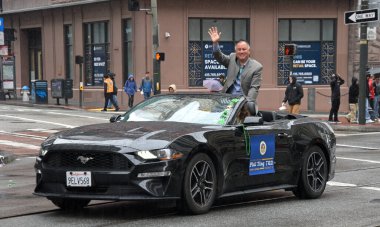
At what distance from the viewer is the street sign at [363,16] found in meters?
22.4

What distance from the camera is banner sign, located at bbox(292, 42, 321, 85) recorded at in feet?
116

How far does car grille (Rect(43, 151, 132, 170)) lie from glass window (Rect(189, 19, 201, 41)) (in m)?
27.1

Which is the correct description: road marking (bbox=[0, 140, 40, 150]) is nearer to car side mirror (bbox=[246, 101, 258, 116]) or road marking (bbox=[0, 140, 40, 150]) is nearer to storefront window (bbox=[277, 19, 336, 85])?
car side mirror (bbox=[246, 101, 258, 116])

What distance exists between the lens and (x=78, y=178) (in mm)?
6938

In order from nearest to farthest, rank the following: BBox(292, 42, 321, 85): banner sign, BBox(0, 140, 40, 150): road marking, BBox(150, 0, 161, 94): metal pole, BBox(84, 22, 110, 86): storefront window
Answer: BBox(0, 140, 40, 150): road marking, BBox(150, 0, 161, 94): metal pole, BBox(292, 42, 321, 85): banner sign, BBox(84, 22, 110, 86): storefront window

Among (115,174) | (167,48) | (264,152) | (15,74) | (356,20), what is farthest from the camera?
(15,74)

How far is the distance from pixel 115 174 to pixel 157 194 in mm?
484

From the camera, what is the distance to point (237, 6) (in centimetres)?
3434

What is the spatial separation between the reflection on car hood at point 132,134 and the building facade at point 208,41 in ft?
81.8

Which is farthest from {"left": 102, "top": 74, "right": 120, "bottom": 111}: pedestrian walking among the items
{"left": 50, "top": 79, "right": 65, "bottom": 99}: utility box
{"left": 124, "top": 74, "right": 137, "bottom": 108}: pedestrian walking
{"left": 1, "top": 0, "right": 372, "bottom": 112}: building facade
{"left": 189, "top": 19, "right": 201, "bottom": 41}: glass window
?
{"left": 189, "top": 19, "right": 201, "bottom": 41}: glass window

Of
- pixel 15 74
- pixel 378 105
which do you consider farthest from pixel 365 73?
pixel 15 74

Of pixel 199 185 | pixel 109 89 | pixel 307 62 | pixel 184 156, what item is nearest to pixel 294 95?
pixel 109 89

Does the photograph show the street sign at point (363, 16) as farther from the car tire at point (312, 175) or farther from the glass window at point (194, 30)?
the car tire at point (312, 175)

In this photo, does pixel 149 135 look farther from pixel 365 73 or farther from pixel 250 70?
pixel 365 73
